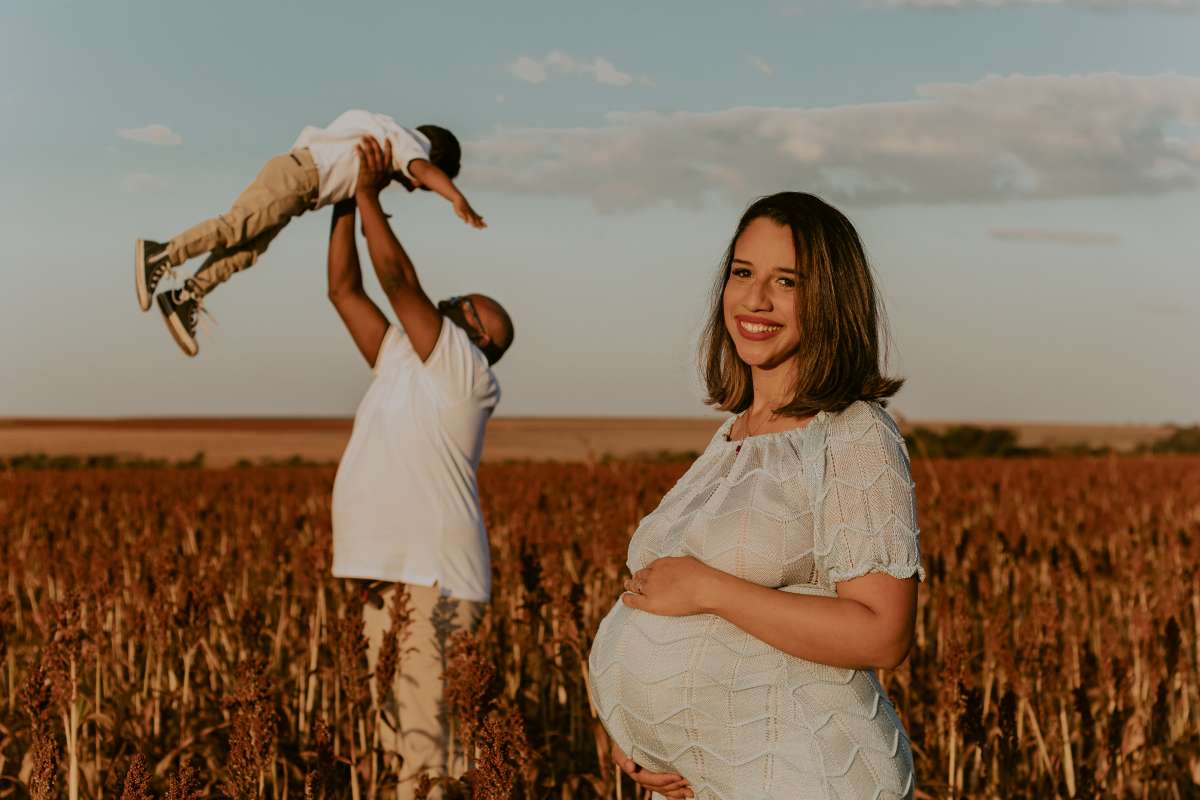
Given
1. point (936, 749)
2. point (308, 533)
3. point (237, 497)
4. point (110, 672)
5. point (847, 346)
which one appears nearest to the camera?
point (847, 346)

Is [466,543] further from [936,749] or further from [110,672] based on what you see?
[110,672]

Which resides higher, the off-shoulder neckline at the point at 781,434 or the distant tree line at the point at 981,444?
the off-shoulder neckline at the point at 781,434

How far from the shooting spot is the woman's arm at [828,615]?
1951 mm

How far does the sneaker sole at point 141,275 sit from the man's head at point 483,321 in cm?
136

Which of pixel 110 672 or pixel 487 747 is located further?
pixel 110 672

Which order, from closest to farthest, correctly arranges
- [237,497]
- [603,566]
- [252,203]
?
1. [252,203]
2. [603,566]
3. [237,497]

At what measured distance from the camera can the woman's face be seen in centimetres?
220

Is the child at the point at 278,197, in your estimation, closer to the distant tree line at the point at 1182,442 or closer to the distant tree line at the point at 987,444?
the distant tree line at the point at 987,444

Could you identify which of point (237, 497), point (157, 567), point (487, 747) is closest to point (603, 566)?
point (157, 567)

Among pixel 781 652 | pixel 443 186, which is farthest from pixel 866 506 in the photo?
pixel 443 186

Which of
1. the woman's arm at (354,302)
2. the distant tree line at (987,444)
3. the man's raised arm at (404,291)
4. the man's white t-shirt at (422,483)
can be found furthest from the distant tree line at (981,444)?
the man's raised arm at (404,291)

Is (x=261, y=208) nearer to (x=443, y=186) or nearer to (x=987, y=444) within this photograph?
(x=443, y=186)

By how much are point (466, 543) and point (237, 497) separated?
8894 millimetres

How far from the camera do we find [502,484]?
45.3 feet
